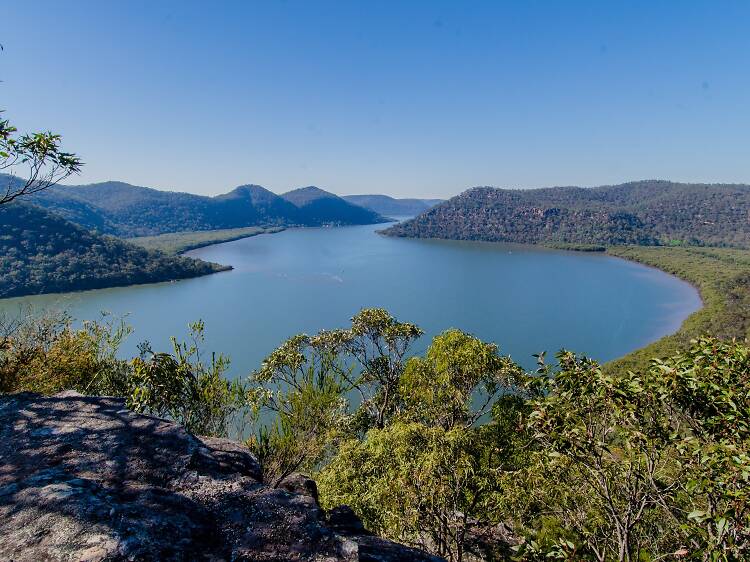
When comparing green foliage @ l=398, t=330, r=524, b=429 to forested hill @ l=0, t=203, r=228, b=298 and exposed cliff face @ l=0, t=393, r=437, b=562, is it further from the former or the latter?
forested hill @ l=0, t=203, r=228, b=298

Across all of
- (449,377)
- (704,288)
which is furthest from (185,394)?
(704,288)

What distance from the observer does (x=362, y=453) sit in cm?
1018

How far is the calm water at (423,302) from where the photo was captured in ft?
242

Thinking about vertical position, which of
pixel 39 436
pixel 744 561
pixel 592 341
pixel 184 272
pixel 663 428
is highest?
pixel 39 436

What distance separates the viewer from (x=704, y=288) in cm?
11219

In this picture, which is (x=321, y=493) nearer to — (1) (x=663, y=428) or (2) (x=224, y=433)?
(2) (x=224, y=433)

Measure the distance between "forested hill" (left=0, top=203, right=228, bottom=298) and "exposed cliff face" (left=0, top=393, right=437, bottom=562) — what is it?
A: 115m

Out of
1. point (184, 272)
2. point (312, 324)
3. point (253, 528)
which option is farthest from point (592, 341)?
point (184, 272)

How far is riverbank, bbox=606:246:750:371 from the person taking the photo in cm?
6548

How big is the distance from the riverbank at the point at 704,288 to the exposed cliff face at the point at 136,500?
1651 centimetres

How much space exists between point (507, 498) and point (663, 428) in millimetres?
3824

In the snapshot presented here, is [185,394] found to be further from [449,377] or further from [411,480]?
[449,377]

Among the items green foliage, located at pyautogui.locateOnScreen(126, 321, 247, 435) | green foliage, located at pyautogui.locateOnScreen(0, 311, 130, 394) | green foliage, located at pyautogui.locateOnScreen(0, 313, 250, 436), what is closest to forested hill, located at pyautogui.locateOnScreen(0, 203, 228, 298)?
green foliage, located at pyautogui.locateOnScreen(0, 311, 130, 394)

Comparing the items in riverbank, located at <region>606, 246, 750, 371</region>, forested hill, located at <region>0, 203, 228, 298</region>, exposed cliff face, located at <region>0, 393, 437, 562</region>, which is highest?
exposed cliff face, located at <region>0, 393, 437, 562</region>
